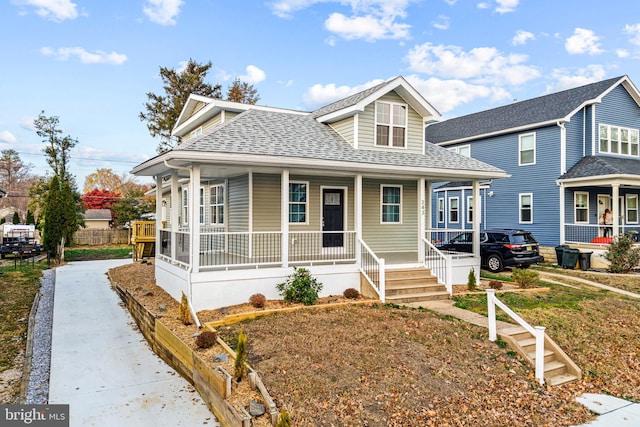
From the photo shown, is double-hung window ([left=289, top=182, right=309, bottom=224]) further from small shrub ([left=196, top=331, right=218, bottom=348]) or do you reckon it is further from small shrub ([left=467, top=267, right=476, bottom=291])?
small shrub ([left=196, top=331, right=218, bottom=348])

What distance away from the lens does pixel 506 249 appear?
15148mm

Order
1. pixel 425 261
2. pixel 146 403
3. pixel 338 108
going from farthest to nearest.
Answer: pixel 338 108 → pixel 425 261 → pixel 146 403

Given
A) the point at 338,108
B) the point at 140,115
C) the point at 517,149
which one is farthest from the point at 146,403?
the point at 140,115

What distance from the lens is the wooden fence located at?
30.4 m

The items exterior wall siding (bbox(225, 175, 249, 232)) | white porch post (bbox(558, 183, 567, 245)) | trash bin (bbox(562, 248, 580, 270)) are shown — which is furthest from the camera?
white porch post (bbox(558, 183, 567, 245))

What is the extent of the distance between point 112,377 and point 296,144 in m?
6.91

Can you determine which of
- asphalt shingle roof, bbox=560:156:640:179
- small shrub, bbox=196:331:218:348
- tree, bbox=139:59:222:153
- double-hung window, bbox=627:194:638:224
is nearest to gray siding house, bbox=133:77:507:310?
small shrub, bbox=196:331:218:348

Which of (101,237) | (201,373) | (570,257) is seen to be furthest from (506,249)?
(101,237)

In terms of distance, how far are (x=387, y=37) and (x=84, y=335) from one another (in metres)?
18.2

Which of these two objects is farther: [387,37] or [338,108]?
[387,37]

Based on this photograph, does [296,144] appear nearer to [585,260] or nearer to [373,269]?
[373,269]

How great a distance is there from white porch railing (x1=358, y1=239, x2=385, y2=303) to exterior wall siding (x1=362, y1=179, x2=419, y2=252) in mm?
2224

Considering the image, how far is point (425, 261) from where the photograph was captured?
12.3m

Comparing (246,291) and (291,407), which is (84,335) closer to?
(246,291)
